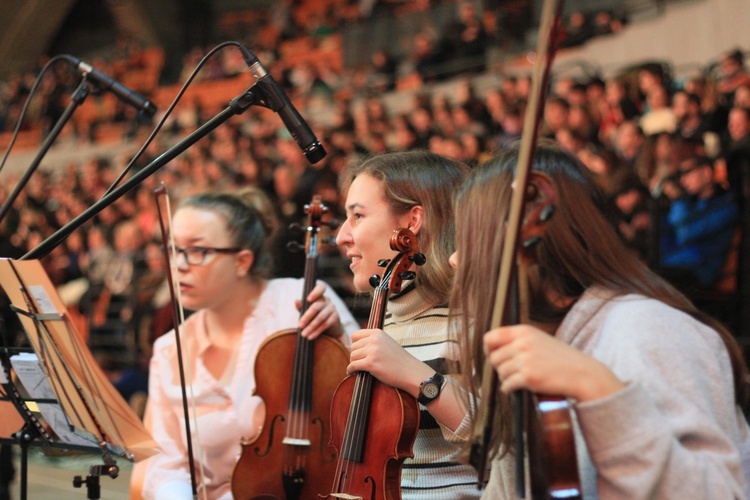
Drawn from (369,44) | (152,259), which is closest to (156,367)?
(152,259)

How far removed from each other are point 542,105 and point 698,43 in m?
7.90

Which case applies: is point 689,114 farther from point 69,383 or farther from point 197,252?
point 69,383

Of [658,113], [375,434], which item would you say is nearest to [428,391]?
[375,434]

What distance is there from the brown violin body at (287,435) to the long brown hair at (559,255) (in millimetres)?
881

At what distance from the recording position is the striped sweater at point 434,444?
2080mm

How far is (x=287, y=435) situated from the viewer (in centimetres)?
239

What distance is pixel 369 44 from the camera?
38.8 feet

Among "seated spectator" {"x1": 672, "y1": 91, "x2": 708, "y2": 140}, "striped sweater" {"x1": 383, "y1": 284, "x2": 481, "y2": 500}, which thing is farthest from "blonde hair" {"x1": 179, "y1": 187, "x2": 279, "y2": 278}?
"seated spectator" {"x1": 672, "y1": 91, "x2": 708, "y2": 140}

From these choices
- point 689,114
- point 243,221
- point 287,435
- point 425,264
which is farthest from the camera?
point 689,114

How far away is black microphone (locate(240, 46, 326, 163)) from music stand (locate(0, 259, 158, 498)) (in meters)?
0.68

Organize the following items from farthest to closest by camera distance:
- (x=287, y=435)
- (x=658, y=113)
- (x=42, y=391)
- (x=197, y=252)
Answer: (x=658, y=113) → (x=197, y=252) → (x=287, y=435) → (x=42, y=391)

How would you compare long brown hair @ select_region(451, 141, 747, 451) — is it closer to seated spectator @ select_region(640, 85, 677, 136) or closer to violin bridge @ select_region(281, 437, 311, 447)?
violin bridge @ select_region(281, 437, 311, 447)

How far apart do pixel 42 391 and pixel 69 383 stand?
0.18m

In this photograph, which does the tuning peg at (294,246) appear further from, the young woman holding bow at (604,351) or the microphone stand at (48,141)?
the young woman holding bow at (604,351)
